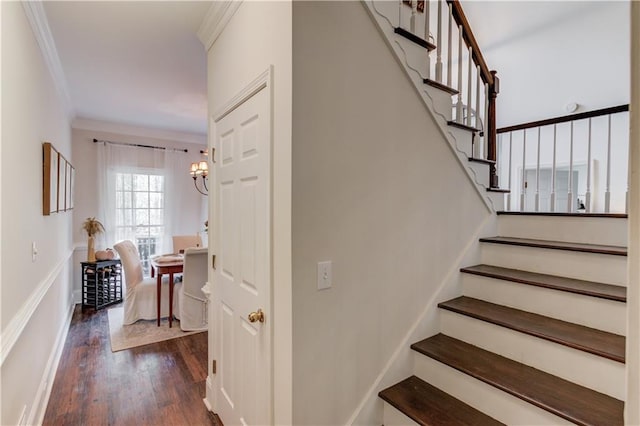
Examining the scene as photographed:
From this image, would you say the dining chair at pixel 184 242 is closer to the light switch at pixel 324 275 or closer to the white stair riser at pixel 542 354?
the light switch at pixel 324 275

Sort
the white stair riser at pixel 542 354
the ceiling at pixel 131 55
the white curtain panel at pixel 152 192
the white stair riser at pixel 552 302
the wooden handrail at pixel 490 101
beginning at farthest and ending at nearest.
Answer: the white curtain panel at pixel 152 192 < the wooden handrail at pixel 490 101 < the ceiling at pixel 131 55 < the white stair riser at pixel 552 302 < the white stair riser at pixel 542 354

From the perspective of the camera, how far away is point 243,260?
5.95 ft

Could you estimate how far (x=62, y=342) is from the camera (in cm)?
327

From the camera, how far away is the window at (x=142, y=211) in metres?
5.21

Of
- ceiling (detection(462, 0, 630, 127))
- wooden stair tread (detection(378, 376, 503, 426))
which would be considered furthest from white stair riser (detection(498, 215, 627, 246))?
ceiling (detection(462, 0, 630, 127))

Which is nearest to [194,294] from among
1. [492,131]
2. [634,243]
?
[492,131]

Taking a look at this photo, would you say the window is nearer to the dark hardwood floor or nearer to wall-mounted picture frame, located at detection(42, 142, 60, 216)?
the dark hardwood floor

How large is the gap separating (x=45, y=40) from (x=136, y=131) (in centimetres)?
309

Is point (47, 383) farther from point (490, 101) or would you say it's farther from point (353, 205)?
point (490, 101)

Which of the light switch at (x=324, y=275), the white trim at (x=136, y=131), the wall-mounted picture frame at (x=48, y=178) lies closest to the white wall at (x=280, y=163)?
the light switch at (x=324, y=275)

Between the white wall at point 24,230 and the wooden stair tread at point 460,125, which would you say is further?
the wooden stair tread at point 460,125

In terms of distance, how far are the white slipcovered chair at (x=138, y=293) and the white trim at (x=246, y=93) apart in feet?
8.80

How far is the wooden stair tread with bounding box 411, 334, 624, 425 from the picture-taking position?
1277 mm

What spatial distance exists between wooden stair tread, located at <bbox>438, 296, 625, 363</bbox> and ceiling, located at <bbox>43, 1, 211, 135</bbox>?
8.26 ft
